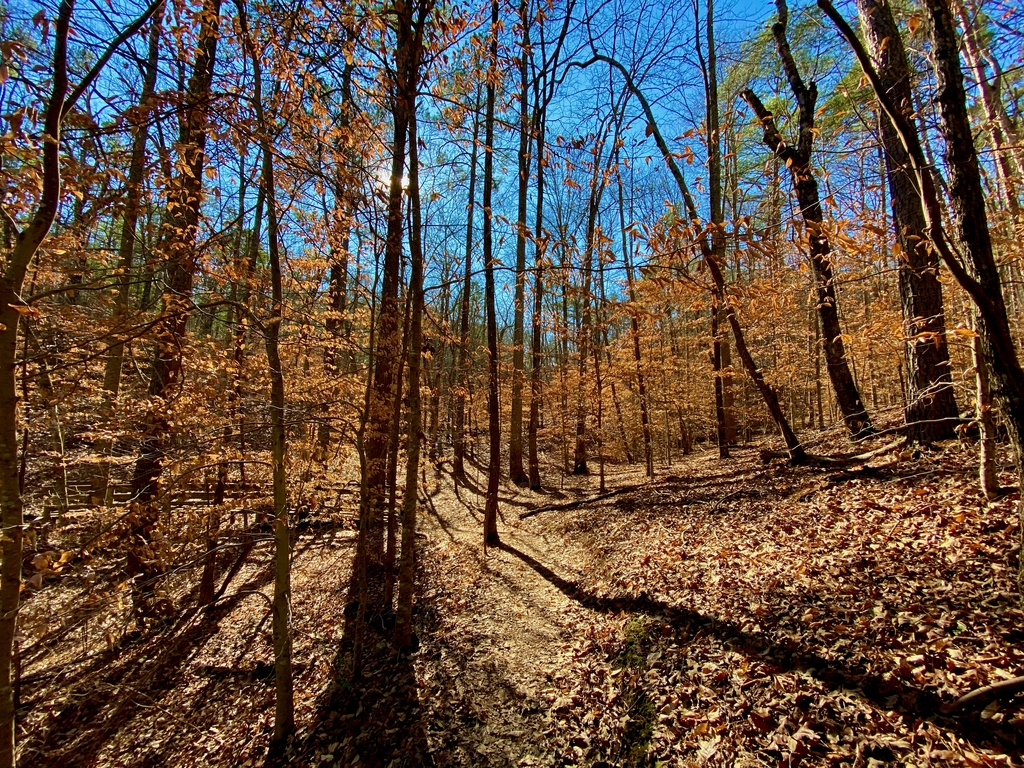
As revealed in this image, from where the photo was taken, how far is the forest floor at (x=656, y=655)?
2.73 metres

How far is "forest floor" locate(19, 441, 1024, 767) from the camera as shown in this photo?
8.97 ft

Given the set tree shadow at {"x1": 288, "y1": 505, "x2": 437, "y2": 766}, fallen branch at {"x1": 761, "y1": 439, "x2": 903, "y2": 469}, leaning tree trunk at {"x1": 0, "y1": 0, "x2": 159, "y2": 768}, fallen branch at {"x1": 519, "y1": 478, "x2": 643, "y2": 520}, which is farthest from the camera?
fallen branch at {"x1": 519, "y1": 478, "x2": 643, "y2": 520}

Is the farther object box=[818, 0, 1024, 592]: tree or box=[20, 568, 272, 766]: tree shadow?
box=[20, 568, 272, 766]: tree shadow

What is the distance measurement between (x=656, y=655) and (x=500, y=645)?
6.38 ft

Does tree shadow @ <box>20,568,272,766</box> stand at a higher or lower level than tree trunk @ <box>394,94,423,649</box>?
lower

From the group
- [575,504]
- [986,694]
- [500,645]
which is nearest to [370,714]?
[500,645]

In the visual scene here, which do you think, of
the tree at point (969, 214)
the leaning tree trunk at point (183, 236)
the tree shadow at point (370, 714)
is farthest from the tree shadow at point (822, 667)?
the leaning tree trunk at point (183, 236)

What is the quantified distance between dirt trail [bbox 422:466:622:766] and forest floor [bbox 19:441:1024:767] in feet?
0.09

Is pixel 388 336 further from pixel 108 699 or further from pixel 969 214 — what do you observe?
pixel 969 214

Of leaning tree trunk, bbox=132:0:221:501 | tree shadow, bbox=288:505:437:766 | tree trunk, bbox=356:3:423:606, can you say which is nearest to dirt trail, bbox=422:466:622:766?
tree shadow, bbox=288:505:437:766

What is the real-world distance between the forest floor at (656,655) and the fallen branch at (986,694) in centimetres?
6

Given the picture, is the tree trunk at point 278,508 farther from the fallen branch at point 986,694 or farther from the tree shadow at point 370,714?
the fallen branch at point 986,694

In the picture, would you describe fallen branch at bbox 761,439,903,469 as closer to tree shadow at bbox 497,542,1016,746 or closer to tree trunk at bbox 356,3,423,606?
tree shadow at bbox 497,542,1016,746

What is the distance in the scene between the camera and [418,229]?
5020 mm
